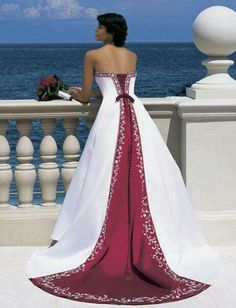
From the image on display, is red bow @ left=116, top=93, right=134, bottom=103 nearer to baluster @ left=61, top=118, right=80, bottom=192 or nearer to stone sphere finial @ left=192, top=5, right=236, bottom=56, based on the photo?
baluster @ left=61, top=118, right=80, bottom=192

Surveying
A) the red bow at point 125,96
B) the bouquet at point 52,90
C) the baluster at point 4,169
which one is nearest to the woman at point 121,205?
the red bow at point 125,96

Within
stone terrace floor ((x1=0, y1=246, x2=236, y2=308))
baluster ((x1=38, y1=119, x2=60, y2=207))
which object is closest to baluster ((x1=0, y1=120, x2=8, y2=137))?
baluster ((x1=38, y1=119, x2=60, y2=207))

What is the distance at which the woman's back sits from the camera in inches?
221

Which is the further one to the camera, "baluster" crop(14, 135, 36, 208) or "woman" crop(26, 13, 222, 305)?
"baluster" crop(14, 135, 36, 208)

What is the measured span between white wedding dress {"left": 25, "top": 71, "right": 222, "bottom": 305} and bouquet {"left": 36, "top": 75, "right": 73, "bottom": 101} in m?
0.35

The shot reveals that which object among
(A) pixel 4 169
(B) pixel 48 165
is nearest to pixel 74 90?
(B) pixel 48 165

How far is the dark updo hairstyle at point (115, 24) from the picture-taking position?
18.3 feet

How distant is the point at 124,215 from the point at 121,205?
7 cm

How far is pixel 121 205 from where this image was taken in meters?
5.52

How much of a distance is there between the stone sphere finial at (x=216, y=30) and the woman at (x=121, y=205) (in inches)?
23.0

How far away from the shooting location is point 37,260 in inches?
221

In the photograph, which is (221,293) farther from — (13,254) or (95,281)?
(13,254)

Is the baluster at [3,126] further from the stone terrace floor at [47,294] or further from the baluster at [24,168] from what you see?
the stone terrace floor at [47,294]

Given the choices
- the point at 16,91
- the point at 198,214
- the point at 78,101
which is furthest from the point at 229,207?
the point at 16,91
